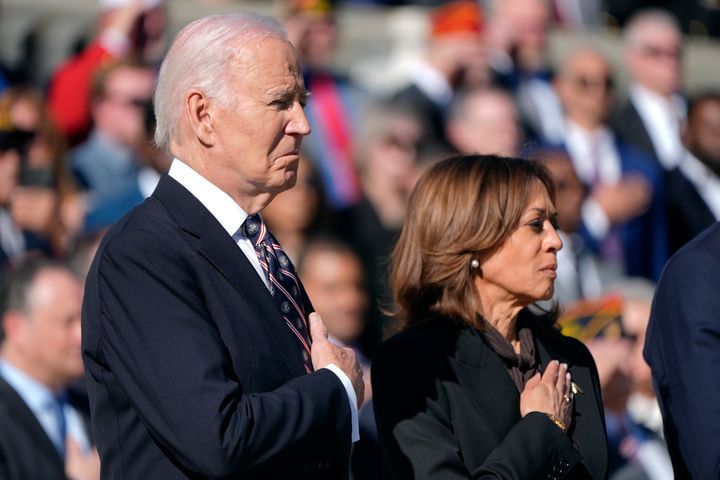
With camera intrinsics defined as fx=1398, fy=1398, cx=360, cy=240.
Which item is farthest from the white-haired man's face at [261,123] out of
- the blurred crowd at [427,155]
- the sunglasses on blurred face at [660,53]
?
the sunglasses on blurred face at [660,53]

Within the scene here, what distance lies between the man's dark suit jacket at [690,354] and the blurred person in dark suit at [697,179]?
15.3 feet

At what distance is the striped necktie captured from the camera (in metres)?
3.14

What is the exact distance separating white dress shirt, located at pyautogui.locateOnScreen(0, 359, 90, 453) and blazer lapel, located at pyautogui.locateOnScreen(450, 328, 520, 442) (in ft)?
8.44

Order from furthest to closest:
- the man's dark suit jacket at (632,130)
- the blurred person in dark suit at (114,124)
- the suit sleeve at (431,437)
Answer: the man's dark suit jacket at (632,130) < the blurred person in dark suit at (114,124) < the suit sleeve at (431,437)

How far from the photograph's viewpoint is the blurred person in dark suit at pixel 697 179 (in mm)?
8422

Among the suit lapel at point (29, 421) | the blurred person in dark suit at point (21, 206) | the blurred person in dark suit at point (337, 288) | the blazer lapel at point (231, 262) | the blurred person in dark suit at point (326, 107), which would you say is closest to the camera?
the blazer lapel at point (231, 262)

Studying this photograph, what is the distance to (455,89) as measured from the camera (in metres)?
8.58

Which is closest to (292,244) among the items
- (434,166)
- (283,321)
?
(434,166)

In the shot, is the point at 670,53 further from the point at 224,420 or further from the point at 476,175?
the point at 224,420

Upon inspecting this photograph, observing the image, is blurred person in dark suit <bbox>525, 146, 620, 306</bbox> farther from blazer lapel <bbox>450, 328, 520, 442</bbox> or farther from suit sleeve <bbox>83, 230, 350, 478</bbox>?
suit sleeve <bbox>83, 230, 350, 478</bbox>

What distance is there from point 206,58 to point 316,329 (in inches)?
25.7

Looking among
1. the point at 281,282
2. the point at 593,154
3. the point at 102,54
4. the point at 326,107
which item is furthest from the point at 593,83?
the point at 281,282

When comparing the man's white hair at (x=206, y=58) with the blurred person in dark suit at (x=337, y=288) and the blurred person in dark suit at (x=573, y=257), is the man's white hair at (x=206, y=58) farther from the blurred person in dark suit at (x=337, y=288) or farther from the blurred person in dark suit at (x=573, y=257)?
the blurred person in dark suit at (x=573, y=257)

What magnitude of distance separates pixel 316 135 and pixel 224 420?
5.45m
